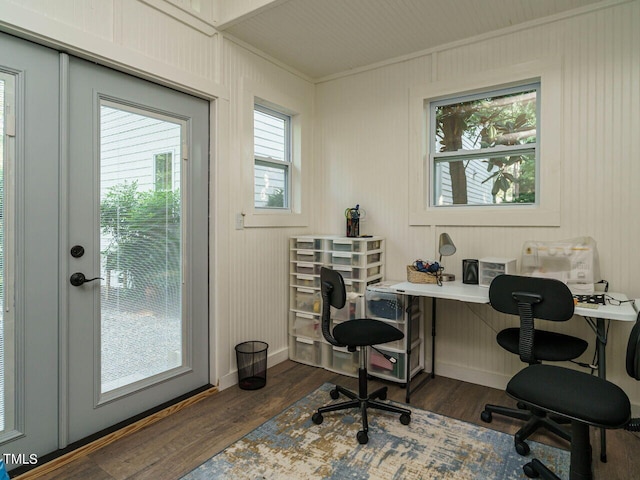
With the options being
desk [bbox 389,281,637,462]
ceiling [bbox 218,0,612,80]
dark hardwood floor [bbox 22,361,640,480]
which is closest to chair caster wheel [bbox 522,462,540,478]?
dark hardwood floor [bbox 22,361,640,480]

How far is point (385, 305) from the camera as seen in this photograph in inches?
116

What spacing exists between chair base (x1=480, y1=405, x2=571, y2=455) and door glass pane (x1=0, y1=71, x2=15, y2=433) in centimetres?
255

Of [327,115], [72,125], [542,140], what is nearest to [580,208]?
[542,140]

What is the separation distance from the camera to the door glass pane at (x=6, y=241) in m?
1.82

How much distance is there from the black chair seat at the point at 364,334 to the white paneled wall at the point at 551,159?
854 mm

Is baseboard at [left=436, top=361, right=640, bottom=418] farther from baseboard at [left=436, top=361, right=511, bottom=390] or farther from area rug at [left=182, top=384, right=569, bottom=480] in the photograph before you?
area rug at [left=182, top=384, right=569, bottom=480]

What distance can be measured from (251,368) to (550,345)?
78.3 inches

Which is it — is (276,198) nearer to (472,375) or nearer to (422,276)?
(422,276)

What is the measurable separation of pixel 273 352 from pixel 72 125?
2.22 meters

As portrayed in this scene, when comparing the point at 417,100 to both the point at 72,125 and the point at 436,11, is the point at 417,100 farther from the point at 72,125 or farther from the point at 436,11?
the point at 72,125

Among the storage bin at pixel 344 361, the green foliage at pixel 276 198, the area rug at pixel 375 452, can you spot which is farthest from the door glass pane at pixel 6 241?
the storage bin at pixel 344 361

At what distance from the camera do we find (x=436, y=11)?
2.55 meters

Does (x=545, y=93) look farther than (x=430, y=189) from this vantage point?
Answer: No

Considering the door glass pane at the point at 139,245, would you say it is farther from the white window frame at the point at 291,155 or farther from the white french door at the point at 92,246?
the white window frame at the point at 291,155
